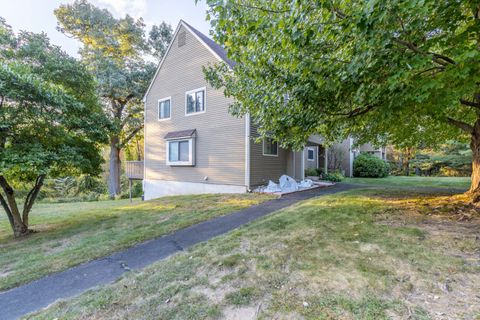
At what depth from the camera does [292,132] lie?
18.3 feet

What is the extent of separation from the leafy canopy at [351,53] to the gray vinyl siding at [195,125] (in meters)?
5.43

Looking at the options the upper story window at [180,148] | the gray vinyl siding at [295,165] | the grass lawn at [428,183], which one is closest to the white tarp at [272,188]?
the gray vinyl siding at [295,165]

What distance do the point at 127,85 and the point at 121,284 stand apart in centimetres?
1643

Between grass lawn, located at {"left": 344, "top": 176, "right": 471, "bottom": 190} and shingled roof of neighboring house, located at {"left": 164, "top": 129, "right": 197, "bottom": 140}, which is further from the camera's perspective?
shingled roof of neighboring house, located at {"left": 164, "top": 129, "right": 197, "bottom": 140}

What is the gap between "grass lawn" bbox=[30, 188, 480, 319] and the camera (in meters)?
2.24

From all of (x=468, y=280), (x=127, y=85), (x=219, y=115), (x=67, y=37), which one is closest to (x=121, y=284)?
(x=468, y=280)

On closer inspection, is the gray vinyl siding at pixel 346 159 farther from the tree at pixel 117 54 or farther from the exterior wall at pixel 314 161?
the tree at pixel 117 54

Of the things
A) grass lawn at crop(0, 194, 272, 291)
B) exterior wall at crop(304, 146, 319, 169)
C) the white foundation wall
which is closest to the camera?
grass lawn at crop(0, 194, 272, 291)

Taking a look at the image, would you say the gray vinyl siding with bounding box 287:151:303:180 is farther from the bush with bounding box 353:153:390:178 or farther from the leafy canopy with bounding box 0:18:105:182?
the leafy canopy with bounding box 0:18:105:182

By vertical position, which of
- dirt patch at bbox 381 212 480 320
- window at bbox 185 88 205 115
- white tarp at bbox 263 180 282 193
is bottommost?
dirt patch at bbox 381 212 480 320

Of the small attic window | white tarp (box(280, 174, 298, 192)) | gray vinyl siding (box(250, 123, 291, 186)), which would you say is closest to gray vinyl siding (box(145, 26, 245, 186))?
the small attic window

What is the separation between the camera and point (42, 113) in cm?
591

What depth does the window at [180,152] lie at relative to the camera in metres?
12.0

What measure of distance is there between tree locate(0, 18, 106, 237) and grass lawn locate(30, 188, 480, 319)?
4.66 m
